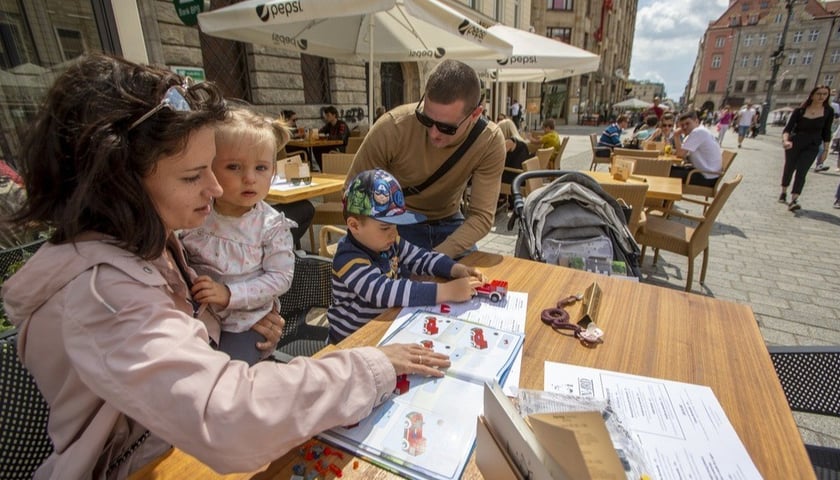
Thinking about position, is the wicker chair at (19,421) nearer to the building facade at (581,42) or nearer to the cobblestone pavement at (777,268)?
the cobblestone pavement at (777,268)

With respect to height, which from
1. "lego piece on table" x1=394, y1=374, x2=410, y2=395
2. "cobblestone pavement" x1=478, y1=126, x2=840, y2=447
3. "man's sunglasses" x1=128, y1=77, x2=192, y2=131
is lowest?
"cobblestone pavement" x1=478, y1=126, x2=840, y2=447

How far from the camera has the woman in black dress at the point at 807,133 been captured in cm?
662

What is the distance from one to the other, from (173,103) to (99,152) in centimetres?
19

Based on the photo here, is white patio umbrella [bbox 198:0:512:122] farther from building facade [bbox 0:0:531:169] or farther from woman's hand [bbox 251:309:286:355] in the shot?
woman's hand [bbox 251:309:286:355]

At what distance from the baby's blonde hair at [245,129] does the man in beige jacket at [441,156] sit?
71 centimetres

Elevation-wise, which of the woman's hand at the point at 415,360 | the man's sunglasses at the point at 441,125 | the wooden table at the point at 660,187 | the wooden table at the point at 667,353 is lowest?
the wooden table at the point at 660,187

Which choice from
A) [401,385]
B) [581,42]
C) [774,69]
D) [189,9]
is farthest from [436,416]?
[581,42]

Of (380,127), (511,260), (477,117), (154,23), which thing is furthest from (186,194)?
(154,23)

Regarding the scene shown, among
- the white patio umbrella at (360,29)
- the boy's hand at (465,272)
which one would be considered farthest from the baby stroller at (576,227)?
the white patio umbrella at (360,29)

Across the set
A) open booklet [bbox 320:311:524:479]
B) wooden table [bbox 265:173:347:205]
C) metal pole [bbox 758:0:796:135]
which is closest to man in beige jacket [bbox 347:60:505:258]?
open booklet [bbox 320:311:524:479]

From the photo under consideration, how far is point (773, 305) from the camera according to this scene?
11.8ft

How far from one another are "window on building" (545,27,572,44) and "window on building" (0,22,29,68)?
37969 millimetres

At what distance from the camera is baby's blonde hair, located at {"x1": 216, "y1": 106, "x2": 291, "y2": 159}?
1451mm

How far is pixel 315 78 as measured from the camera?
414 inches
